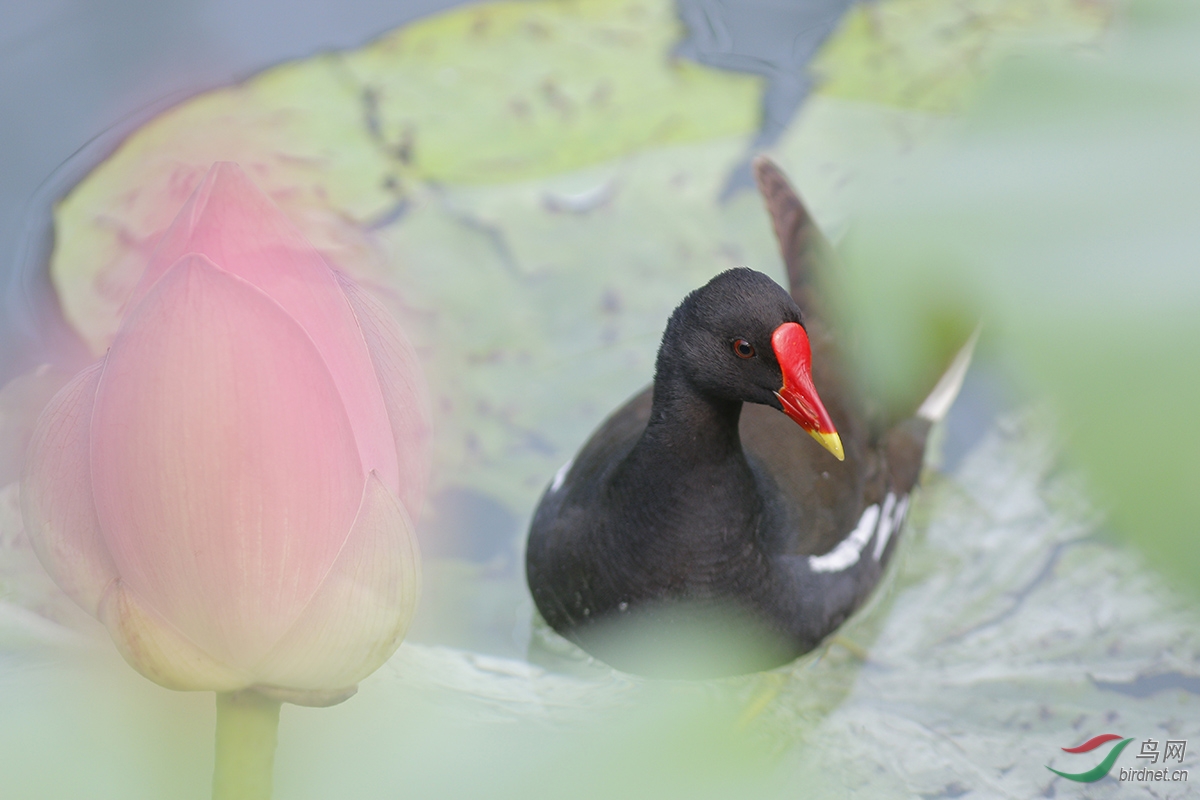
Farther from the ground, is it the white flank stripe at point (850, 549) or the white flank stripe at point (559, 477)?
the white flank stripe at point (559, 477)

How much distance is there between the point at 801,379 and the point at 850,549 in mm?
394

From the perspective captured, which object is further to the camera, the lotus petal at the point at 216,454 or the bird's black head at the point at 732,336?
the bird's black head at the point at 732,336

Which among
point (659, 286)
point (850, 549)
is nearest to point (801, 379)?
point (850, 549)

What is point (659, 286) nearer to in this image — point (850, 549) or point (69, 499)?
point (850, 549)

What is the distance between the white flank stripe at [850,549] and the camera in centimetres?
111

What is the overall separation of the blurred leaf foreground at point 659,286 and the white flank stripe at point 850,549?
0.10 meters

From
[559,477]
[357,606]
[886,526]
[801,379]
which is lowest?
[886,526]

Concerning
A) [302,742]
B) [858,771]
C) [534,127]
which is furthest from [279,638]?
[534,127]

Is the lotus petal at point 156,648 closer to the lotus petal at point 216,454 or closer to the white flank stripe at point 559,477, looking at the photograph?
the lotus petal at point 216,454

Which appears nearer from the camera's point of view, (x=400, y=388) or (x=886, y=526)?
(x=400, y=388)

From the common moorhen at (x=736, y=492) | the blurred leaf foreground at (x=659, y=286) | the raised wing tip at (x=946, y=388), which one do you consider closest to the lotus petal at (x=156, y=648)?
the blurred leaf foreground at (x=659, y=286)

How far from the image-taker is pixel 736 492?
97cm

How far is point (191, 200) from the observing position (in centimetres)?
22

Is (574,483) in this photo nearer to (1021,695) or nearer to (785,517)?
(785,517)
